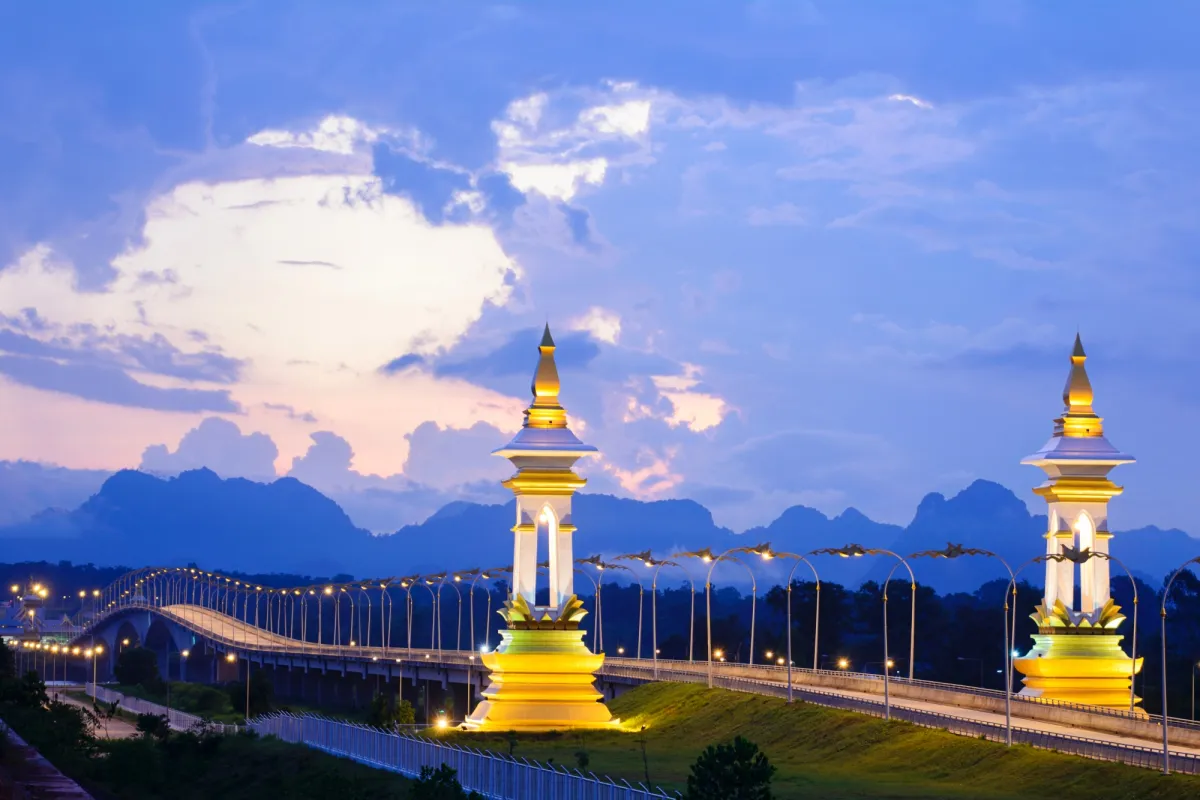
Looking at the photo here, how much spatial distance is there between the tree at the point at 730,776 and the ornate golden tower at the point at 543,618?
3524 cm

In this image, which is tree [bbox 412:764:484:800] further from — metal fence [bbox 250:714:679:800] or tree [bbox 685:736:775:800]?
tree [bbox 685:736:775:800]

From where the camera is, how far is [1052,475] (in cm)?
7112

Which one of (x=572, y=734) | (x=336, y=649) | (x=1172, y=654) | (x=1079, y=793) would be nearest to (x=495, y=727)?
(x=572, y=734)

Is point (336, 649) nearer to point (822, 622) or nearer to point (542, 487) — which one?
point (822, 622)

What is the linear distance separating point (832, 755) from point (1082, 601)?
44.5ft

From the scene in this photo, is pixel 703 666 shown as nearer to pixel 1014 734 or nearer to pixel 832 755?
pixel 832 755

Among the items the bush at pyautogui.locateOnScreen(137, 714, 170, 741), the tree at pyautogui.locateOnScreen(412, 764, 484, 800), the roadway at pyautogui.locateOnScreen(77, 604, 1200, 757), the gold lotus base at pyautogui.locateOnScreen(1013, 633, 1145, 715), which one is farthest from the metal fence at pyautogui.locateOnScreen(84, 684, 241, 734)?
the tree at pyautogui.locateOnScreen(412, 764, 484, 800)

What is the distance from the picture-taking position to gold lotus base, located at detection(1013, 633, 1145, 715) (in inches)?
2749

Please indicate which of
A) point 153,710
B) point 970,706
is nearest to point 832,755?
point 970,706

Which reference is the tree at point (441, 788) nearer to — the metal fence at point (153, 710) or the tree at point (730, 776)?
the tree at point (730, 776)

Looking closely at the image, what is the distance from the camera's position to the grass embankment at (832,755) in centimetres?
4894

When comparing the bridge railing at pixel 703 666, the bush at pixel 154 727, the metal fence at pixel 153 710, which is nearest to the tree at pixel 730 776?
the bridge railing at pixel 703 666

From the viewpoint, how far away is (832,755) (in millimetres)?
61062

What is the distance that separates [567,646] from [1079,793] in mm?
26367
